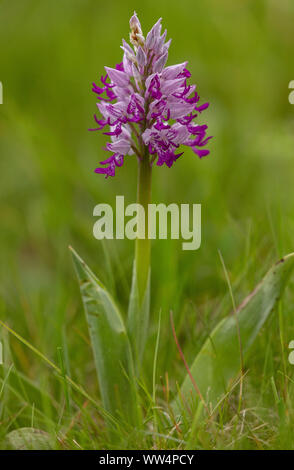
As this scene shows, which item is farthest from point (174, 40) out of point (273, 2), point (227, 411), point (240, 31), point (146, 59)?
point (227, 411)

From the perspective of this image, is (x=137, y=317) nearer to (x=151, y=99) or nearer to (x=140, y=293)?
(x=140, y=293)

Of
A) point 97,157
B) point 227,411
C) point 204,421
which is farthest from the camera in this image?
point 97,157

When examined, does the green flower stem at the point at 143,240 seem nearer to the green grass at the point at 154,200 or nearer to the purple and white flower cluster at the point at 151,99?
the purple and white flower cluster at the point at 151,99

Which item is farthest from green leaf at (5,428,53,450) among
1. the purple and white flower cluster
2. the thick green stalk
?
the purple and white flower cluster

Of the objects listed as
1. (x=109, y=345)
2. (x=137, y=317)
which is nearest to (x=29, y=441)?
(x=109, y=345)

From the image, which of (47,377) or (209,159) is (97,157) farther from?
(47,377)

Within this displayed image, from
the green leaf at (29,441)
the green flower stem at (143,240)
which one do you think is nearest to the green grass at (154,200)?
the green leaf at (29,441)
